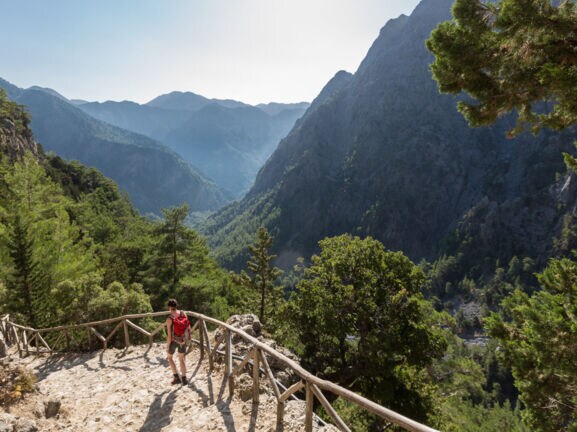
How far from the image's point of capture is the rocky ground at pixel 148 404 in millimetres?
7461

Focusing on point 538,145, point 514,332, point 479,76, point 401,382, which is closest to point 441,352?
point 401,382

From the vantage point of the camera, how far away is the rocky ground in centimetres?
746

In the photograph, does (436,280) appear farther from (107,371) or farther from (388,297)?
(107,371)

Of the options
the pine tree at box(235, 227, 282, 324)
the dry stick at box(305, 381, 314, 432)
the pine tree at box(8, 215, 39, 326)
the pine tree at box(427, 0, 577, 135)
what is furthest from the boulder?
the pine tree at box(235, 227, 282, 324)

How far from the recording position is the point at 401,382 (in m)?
18.3

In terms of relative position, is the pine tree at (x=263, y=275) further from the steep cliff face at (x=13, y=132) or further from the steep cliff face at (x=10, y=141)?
the steep cliff face at (x=10, y=141)

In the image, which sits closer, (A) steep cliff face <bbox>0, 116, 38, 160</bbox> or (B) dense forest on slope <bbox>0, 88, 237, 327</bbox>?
(B) dense forest on slope <bbox>0, 88, 237, 327</bbox>

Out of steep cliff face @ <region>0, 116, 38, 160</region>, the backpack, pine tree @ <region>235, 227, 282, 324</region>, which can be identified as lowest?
pine tree @ <region>235, 227, 282, 324</region>

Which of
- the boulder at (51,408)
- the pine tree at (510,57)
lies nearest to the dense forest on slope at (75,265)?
the boulder at (51,408)

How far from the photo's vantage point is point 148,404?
30.0ft

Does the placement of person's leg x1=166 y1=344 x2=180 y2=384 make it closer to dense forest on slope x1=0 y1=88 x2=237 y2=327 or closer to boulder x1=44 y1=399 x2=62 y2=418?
boulder x1=44 y1=399 x2=62 y2=418

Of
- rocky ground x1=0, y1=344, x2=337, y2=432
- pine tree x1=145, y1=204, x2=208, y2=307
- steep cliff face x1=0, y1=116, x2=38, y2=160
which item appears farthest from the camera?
steep cliff face x1=0, y1=116, x2=38, y2=160

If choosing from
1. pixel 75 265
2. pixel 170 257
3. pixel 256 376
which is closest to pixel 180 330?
pixel 256 376

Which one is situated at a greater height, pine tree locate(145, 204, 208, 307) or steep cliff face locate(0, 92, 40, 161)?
steep cliff face locate(0, 92, 40, 161)
